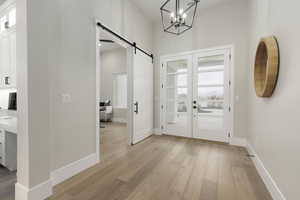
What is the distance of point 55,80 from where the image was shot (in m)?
1.85

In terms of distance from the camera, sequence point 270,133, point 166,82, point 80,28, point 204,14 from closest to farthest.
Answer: point 270,133 → point 80,28 → point 204,14 → point 166,82

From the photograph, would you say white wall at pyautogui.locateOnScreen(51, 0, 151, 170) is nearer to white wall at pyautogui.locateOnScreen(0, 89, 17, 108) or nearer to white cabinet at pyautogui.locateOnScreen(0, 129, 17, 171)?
white cabinet at pyautogui.locateOnScreen(0, 129, 17, 171)

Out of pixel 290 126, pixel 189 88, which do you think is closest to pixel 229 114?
pixel 189 88

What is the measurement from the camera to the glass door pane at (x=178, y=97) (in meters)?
4.05

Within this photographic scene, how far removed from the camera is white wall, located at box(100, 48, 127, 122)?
6.69m

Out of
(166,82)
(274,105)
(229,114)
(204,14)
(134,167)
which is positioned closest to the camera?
(274,105)

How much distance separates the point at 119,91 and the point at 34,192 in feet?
19.0

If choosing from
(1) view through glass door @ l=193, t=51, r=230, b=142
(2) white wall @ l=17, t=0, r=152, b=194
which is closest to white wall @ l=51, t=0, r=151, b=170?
(2) white wall @ l=17, t=0, r=152, b=194

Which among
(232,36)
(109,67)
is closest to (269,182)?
(232,36)

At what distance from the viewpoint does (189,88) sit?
13.1 feet

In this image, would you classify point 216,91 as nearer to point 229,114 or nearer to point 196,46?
point 229,114

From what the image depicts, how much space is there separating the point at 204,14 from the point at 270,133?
3495mm

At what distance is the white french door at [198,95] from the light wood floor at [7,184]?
349cm

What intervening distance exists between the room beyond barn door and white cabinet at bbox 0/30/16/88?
231cm
